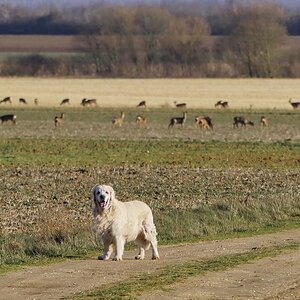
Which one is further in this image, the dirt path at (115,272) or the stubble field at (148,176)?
the stubble field at (148,176)

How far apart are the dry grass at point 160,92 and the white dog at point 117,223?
63.0 meters

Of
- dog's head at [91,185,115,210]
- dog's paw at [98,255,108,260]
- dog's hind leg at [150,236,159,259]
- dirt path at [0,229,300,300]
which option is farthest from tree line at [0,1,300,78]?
dog's head at [91,185,115,210]

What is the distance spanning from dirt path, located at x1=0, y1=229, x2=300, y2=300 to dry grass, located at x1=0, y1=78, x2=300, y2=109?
2450 inches

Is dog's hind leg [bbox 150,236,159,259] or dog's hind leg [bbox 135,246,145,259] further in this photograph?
dog's hind leg [bbox 135,246,145,259]

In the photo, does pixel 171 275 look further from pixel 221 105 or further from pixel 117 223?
pixel 221 105

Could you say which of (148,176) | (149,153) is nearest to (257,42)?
(149,153)

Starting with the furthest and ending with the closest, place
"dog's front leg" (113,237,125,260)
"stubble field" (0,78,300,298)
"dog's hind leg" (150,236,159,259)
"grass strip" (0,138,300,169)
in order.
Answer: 1. "grass strip" (0,138,300,169)
2. "stubble field" (0,78,300,298)
3. "dog's hind leg" (150,236,159,259)
4. "dog's front leg" (113,237,125,260)

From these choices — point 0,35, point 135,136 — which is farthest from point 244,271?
point 0,35

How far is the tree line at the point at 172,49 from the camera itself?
122m

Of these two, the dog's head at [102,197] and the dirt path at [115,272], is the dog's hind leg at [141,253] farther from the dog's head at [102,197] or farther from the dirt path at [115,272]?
the dog's head at [102,197]

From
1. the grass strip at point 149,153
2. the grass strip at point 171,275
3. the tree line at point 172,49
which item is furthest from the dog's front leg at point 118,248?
the tree line at point 172,49

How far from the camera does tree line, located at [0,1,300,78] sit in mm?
121938

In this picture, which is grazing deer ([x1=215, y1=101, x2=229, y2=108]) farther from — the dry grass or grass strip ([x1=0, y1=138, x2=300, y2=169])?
grass strip ([x1=0, y1=138, x2=300, y2=169])

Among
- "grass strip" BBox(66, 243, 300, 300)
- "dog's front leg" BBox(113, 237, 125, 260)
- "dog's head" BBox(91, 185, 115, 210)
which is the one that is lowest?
"grass strip" BBox(66, 243, 300, 300)
